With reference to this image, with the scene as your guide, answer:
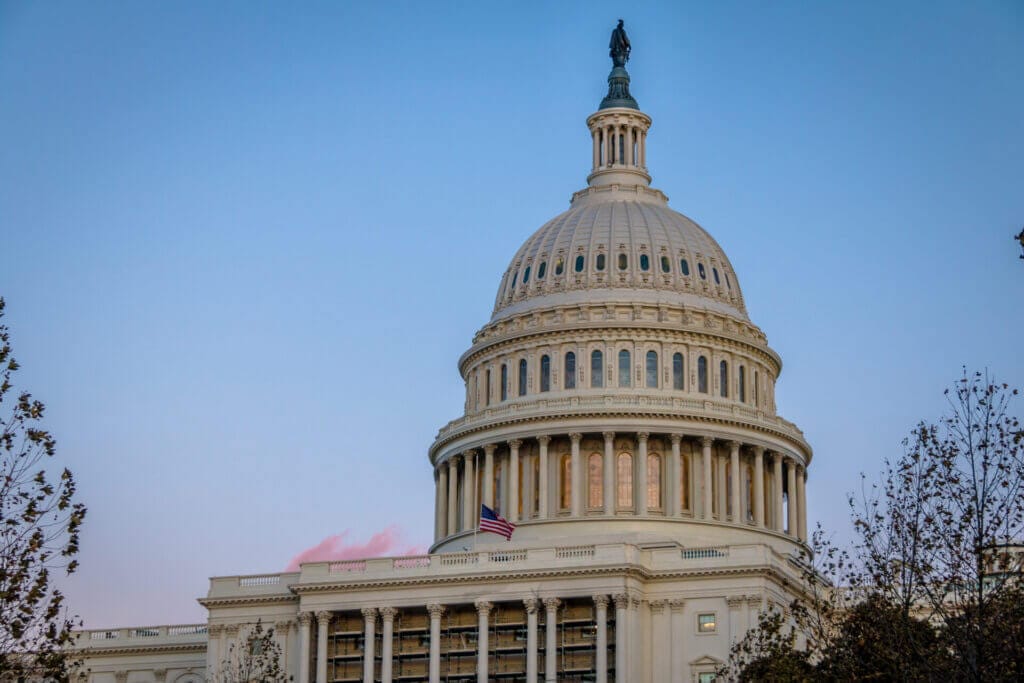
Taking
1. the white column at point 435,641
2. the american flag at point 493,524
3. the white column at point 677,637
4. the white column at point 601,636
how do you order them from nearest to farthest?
the white column at point 601,636 < the white column at point 677,637 < the white column at point 435,641 < the american flag at point 493,524

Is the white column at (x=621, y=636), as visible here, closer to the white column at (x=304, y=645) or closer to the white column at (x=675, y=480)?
the white column at (x=304, y=645)

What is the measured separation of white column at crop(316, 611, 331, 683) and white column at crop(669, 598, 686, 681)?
62.6 feet

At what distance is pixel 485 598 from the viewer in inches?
4594

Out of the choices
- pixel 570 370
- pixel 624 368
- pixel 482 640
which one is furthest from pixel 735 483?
pixel 482 640

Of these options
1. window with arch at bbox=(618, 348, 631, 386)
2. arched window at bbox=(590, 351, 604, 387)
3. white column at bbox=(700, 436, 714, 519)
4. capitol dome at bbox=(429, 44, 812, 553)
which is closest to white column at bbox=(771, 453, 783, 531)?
capitol dome at bbox=(429, 44, 812, 553)

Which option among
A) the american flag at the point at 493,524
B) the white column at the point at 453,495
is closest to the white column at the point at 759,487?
the american flag at the point at 493,524

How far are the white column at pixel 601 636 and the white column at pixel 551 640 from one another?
2.19 metres

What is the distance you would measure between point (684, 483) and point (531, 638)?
22.2 m

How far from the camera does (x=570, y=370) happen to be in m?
138

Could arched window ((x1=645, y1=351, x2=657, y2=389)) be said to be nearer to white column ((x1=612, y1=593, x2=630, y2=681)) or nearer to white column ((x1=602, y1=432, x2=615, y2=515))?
white column ((x1=602, y1=432, x2=615, y2=515))

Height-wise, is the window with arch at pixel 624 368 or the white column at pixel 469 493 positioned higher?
the window with arch at pixel 624 368

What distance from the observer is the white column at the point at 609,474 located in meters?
131

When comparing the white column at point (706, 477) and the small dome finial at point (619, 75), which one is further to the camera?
the small dome finial at point (619, 75)

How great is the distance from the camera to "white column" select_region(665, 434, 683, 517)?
131600mm
